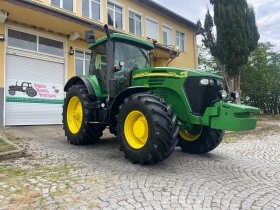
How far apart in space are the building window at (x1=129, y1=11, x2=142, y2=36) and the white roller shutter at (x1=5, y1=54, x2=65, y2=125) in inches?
239

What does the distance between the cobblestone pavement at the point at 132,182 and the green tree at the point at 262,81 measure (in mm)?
22456

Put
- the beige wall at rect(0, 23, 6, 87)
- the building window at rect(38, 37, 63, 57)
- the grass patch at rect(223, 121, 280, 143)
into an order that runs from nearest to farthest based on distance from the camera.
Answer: the grass patch at rect(223, 121, 280, 143)
the beige wall at rect(0, 23, 6, 87)
the building window at rect(38, 37, 63, 57)

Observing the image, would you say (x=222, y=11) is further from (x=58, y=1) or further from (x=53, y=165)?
(x=53, y=165)

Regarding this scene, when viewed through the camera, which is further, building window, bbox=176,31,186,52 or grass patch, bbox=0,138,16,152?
building window, bbox=176,31,186,52

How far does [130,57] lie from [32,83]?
680cm

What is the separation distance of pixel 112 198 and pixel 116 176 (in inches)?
35.0

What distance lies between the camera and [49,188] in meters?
3.89

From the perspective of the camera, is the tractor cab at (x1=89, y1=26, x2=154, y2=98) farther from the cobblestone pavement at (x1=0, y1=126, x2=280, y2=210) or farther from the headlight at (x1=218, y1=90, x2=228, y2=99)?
the headlight at (x1=218, y1=90, x2=228, y2=99)

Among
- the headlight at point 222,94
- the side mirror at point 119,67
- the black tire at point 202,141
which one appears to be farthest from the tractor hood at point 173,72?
the black tire at point 202,141

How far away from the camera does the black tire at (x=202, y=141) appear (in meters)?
6.01

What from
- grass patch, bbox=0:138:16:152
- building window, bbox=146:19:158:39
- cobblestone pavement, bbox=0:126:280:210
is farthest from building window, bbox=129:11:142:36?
cobblestone pavement, bbox=0:126:280:210

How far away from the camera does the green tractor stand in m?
4.71

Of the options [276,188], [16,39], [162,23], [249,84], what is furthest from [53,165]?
[249,84]

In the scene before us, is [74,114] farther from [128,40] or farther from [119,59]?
[128,40]
